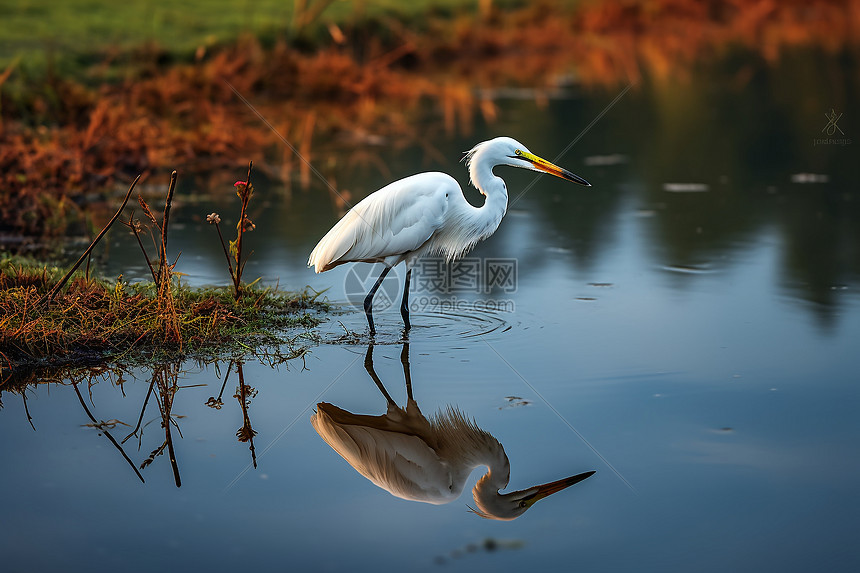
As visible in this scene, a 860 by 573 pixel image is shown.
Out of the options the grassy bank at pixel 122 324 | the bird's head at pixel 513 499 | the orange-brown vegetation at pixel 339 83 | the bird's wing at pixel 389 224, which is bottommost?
the bird's head at pixel 513 499

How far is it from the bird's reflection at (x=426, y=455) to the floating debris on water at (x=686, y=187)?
582 centimetres

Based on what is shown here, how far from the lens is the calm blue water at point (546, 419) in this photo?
3264 millimetres

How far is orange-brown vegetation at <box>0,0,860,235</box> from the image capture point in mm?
9406

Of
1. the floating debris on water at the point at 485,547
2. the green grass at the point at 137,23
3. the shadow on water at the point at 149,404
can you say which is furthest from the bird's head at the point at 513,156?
the green grass at the point at 137,23

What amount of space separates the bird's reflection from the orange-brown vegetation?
4.88 meters

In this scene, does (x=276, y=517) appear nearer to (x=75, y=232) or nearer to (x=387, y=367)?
(x=387, y=367)

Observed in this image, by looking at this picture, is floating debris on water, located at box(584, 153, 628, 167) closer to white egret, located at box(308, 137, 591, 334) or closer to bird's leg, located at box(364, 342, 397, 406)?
white egret, located at box(308, 137, 591, 334)

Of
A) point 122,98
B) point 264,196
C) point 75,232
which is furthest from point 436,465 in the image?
point 122,98

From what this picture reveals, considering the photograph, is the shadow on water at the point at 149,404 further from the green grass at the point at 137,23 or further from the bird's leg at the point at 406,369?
the green grass at the point at 137,23

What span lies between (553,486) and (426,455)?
61cm

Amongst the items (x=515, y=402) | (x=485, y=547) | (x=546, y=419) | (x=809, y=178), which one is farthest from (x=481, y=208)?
(x=809, y=178)

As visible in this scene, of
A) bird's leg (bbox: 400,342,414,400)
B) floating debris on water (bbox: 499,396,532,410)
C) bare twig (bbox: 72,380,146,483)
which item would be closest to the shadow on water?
bare twig (bbox: 72,380,146,483)

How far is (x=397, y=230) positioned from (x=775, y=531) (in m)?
3.18

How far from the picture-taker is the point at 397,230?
233 inches
